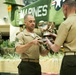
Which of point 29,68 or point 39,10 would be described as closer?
point 29,68

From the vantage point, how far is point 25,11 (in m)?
5.46

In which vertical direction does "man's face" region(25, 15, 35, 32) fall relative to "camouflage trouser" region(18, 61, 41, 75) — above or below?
above

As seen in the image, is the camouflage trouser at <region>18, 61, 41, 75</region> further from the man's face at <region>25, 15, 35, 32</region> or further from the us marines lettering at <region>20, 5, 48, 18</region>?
the us marines lettering at <region>20, 5, 48, 18</region>

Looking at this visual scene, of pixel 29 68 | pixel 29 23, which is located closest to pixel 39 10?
pixel 29 23

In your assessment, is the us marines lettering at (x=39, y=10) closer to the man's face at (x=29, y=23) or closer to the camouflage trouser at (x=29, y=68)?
the man's face at (x=29, y=23)

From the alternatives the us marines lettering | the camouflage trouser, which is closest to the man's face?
the camouflage trouser

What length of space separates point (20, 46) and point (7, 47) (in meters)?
3.21

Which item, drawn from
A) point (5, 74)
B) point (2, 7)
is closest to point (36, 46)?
point (5, 74)

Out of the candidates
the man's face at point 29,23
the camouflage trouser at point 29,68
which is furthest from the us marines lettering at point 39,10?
the camouflage trouser at point 29,68

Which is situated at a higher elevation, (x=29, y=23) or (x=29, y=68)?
(x=29, y=23)

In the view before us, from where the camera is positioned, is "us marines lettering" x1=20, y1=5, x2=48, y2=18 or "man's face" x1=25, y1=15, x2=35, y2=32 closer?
"man's face" x1=25, y1=15, x2=35, y2=32

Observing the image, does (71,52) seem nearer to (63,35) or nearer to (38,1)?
(63,35)

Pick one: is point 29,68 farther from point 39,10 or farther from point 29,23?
point 39,10

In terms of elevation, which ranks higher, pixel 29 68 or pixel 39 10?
pixel 39 10
